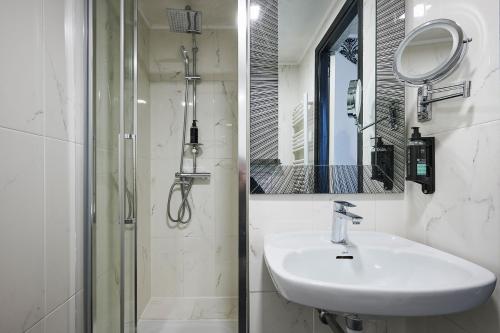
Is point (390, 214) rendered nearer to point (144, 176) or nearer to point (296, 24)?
point (296, 24)

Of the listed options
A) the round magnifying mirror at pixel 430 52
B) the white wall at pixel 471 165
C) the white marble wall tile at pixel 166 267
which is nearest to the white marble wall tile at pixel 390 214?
the white wall at pixel 471 165

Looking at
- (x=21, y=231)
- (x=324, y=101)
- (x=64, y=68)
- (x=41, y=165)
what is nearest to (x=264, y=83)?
(x=324, y=101)

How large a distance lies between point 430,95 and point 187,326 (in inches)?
68.2

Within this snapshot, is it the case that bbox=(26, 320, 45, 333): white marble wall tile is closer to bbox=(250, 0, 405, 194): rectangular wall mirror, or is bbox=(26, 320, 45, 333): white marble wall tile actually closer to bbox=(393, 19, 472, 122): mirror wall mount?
bbox=(250, 0, 405, 194): rectangular wall mirror

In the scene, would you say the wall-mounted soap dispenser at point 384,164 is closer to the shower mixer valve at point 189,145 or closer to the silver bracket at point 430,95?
the silver bracket at point 430,95

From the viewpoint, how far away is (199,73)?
1.84m

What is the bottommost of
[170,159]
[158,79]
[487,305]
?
[487,305]

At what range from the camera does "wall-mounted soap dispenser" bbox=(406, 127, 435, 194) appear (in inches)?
34.5

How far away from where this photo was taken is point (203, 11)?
1.69m

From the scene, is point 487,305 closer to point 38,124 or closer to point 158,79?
point 38,124

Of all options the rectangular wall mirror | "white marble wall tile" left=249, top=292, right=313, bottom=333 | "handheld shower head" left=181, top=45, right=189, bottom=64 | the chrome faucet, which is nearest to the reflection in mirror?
the rectangular wall mirror

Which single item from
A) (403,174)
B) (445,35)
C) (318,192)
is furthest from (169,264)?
(445,35)

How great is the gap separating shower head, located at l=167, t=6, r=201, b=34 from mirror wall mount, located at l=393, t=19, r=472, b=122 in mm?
1222

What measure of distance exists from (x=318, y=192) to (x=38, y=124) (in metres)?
0.97
